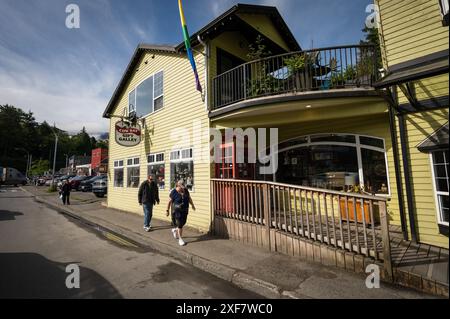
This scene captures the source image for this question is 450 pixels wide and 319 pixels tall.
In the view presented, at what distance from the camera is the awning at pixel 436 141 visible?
4505 millimetres

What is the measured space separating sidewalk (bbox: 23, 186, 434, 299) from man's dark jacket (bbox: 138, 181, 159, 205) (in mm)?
1194

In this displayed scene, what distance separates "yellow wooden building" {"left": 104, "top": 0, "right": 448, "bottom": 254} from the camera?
16.5ft

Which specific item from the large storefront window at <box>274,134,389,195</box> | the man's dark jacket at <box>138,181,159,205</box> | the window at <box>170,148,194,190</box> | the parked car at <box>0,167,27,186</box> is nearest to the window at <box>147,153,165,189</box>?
the window at <box>170,148,194,190</box>

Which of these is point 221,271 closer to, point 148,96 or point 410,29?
point 410,29

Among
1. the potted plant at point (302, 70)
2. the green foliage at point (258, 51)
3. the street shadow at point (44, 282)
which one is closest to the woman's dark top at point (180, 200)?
the street shadow at point (44, 282)

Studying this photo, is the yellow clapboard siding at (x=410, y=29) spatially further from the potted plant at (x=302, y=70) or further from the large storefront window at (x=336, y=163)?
the large storefront window at (x=336, y=163)

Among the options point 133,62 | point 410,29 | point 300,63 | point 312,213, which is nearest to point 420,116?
point 410,29

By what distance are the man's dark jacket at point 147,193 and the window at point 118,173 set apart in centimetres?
559

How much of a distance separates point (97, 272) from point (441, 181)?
7.31 metres

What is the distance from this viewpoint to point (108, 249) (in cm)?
601
